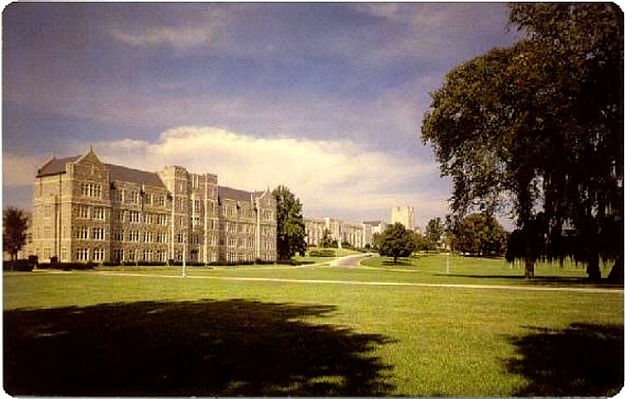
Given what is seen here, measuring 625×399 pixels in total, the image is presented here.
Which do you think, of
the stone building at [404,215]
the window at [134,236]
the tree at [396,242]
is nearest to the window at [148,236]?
the window at [134,236]

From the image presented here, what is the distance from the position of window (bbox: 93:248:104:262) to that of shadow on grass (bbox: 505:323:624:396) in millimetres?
5673

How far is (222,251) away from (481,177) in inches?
168

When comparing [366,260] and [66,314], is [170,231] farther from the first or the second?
[366,260]

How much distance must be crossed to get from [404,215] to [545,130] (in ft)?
6.68

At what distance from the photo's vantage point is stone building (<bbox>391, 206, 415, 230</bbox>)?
22.0 ft

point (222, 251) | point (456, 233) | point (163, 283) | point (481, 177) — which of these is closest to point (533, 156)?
point (481, 177)

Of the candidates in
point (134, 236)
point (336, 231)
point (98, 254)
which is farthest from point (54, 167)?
point (336, 231)

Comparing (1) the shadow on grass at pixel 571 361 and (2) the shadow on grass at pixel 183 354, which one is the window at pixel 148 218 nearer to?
(2) the shadow on grass at pixel 183 354

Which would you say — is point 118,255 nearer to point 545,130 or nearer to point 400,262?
point 400,262

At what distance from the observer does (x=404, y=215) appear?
6.76 metres

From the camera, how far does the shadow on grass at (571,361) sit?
4719 mm

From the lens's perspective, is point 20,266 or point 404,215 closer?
point 20,266

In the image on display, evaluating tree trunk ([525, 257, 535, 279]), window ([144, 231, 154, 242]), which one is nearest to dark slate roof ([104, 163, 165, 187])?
window ([144, 231, 154, 242])

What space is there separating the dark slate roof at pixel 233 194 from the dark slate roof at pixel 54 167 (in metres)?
1.92
